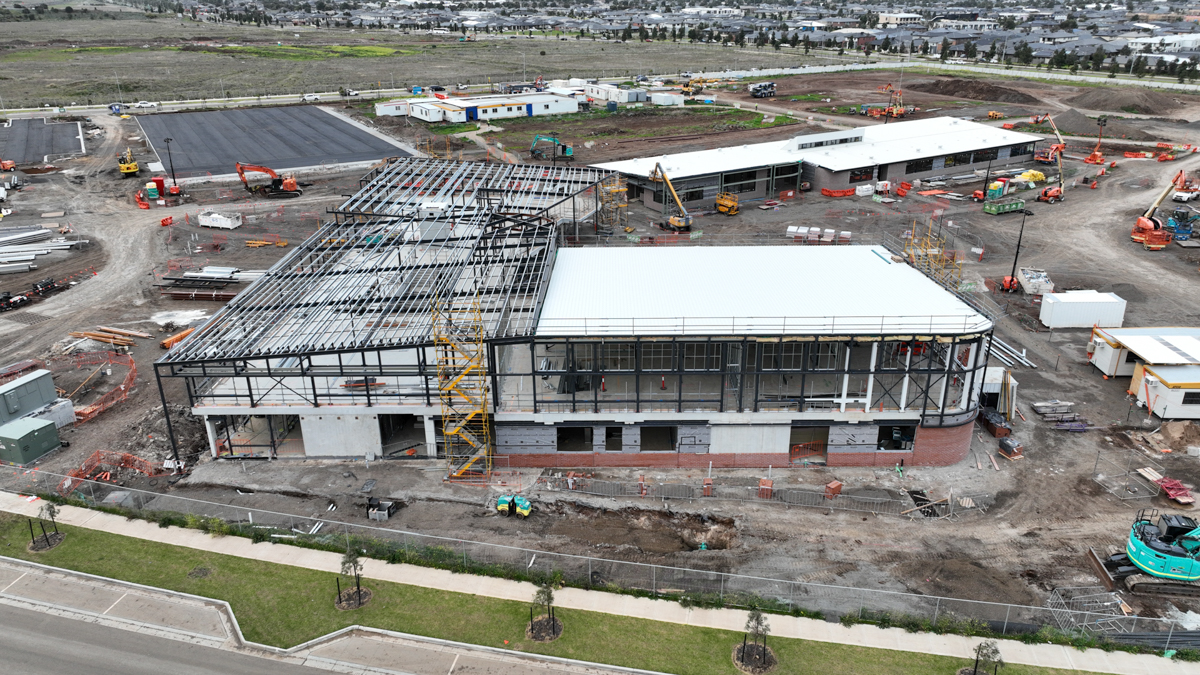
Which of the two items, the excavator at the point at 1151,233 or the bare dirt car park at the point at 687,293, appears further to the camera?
the excavator at the point at 1151,233

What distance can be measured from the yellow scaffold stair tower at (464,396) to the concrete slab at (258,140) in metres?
64.8

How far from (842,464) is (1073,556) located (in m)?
10.1

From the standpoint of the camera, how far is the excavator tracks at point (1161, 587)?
29188mm

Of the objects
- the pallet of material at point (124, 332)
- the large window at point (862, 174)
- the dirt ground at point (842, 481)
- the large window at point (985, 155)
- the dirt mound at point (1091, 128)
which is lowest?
the dirt ground at point (842, 481)

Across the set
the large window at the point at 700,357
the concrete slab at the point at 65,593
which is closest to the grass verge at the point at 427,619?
the concrete slab at the point at 65,593

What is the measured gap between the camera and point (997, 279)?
62.7m

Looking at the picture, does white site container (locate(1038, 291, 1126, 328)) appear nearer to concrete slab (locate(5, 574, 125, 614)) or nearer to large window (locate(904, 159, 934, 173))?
large window (locate(904, 159, 934, 173))

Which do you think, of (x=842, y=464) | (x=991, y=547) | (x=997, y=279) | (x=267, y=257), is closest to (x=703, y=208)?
(x=997, y=279)

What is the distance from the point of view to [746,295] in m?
41.1

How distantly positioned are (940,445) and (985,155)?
70.8 metres

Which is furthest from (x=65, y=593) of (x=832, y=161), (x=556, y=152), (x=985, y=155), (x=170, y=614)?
(x=985, y=155)

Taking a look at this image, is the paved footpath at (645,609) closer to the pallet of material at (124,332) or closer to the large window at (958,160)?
the pallet of material at (124,332)

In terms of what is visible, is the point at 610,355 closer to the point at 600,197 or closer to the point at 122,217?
the point at 600,197

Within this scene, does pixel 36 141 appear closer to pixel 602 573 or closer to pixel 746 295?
pixel 746 295
